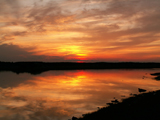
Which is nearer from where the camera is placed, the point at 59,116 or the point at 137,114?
the point at 137,114

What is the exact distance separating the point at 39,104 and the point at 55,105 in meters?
1.92

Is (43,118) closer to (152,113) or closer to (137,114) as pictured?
(137,114)

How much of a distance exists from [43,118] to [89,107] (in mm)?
5185

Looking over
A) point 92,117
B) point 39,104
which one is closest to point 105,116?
point 92,117

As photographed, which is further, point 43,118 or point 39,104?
point 39,104

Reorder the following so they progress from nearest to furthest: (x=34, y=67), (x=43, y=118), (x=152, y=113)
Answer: (x=152, y=113)
(x=43, y=118)
(x=34, y=67)

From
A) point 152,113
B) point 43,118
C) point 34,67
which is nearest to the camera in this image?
point 152,113

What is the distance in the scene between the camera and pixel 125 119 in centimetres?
1146

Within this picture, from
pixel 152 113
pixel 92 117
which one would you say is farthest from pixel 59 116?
pixel 152 113

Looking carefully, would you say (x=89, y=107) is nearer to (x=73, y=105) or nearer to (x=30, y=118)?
(x=73, y=105)

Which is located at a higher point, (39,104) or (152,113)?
(152,113)

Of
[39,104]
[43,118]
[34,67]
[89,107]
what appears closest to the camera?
[43,118]

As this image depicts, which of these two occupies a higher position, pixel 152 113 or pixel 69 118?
pixel 152 113

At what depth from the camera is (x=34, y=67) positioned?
332 ft
